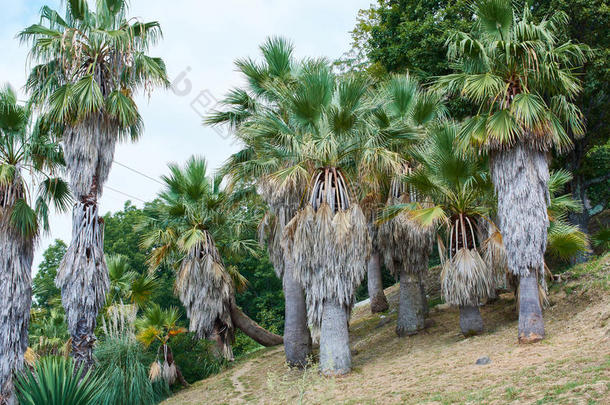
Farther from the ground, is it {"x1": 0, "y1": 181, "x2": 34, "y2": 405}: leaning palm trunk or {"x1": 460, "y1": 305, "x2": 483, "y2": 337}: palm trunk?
{"x1": 0, "y1": 181, "x2": 34, "y2": 405}: leaning palm trunk

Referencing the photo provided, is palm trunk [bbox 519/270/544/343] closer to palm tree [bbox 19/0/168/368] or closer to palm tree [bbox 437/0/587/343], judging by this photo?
palm tree [bbox 437/0/587/343]

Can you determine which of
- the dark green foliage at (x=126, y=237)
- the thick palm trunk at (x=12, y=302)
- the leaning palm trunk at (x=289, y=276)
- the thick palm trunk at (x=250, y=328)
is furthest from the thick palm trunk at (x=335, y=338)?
the dark green foliage at (x=126, y=237)

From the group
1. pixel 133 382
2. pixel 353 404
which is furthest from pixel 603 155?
pixel 133 382

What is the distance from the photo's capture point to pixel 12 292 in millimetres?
12367

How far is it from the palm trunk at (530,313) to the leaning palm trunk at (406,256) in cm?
295

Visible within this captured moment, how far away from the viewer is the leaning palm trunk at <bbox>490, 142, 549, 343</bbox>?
11.3 meters

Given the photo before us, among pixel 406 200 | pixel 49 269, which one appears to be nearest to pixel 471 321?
pixel 406 200

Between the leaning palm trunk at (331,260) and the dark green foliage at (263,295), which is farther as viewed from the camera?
the dark green foliage at (263,295)

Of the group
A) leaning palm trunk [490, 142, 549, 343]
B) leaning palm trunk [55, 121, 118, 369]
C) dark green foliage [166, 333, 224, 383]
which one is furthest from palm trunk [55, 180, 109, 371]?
leaning palm trunk [490, 142, 549, 343]

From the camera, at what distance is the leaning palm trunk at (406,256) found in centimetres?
1424

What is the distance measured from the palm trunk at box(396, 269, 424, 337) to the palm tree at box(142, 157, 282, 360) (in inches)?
235

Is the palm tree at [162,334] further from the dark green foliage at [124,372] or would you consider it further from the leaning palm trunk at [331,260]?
the leaning palm trunk at [331,260]

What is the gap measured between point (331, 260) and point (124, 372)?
630 centimetres

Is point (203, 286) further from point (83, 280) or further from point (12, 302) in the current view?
point (12, 302)
